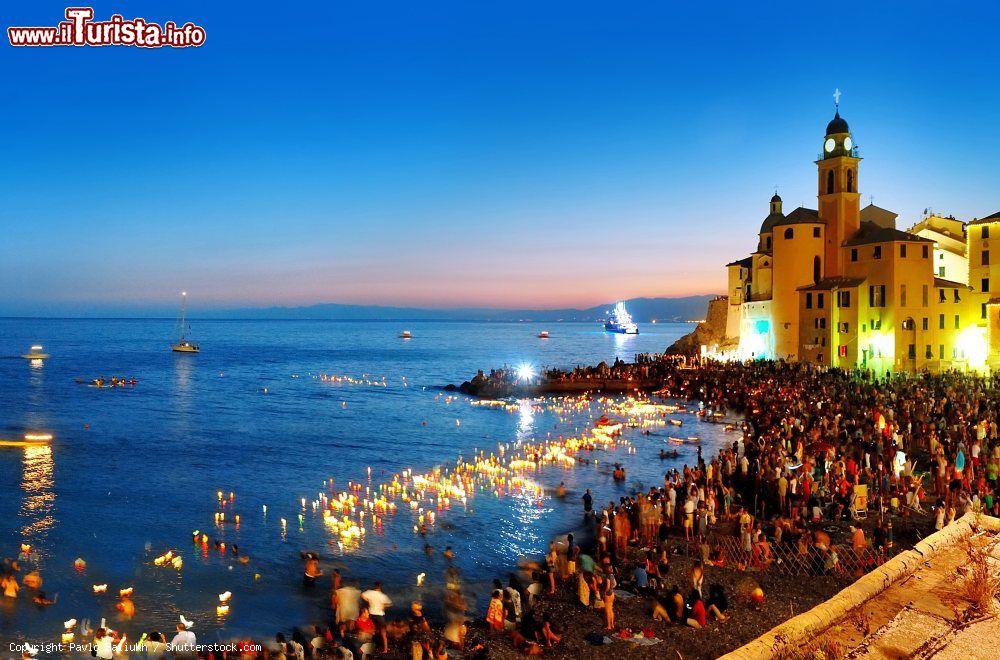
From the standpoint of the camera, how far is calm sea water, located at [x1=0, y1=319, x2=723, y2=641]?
19.4m

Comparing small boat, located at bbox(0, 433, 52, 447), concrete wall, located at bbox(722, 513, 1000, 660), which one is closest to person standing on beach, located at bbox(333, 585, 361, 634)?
concrete wall, located at bbox(722, 513, 1000, 660)

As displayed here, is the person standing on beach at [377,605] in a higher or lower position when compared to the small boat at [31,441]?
higher

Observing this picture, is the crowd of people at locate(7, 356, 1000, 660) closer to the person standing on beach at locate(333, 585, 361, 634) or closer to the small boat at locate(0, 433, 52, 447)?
the person standing on beach at locate(333, 585, 361, 634)

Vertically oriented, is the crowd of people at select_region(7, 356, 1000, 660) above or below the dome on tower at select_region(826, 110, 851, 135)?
below

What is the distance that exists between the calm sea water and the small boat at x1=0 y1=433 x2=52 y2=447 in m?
1.45

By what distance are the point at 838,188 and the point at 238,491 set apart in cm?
5241

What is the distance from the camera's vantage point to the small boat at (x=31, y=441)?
139 feet

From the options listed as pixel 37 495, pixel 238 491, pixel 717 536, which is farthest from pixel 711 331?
pixel 37 495

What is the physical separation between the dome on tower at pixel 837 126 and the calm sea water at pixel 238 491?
31.3 metres

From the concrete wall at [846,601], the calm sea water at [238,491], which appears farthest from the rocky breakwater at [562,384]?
the concrete wall at [846,601]

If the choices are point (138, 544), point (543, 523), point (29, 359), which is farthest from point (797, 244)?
point (29, 359)

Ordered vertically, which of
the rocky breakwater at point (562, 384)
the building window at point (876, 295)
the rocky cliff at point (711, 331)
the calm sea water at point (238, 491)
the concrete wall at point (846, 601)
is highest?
the building window at point (876, 295)

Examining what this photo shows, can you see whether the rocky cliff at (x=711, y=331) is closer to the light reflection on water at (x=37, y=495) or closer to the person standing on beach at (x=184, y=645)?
the light reflection on water at (x=37, y=495)

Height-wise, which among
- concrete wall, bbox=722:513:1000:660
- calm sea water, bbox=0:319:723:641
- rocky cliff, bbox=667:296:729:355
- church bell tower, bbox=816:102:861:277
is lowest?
calm sea water, bbox=0:319:723:641
